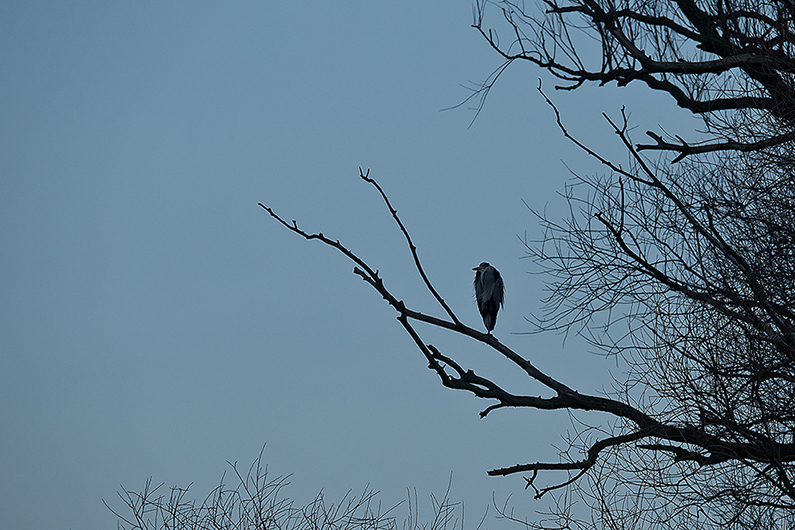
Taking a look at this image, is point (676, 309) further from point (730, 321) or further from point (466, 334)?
point (466, 334)

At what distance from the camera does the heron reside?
10.5 metres

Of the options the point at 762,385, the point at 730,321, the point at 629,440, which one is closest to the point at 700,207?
the point at 730,321

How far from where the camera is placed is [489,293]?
1046 centimetres

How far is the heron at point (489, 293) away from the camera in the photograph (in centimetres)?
1048

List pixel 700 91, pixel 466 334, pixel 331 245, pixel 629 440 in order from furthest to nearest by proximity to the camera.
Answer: pixel 700 91, pixel 629 440, pixel 466 334, pixel 331 245

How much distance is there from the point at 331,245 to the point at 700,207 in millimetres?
2469

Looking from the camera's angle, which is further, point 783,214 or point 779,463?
point 783,214

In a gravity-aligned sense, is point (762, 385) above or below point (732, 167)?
below

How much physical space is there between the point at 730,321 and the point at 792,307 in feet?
1.10

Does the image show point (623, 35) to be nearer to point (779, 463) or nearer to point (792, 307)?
point (792, 307)

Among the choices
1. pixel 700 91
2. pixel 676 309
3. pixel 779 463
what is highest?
pixel 700 91

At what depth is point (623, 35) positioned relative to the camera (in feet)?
18.1

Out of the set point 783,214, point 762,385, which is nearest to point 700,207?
point 783,214

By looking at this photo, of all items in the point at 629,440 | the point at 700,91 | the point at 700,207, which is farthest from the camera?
A: the point at 700,91
